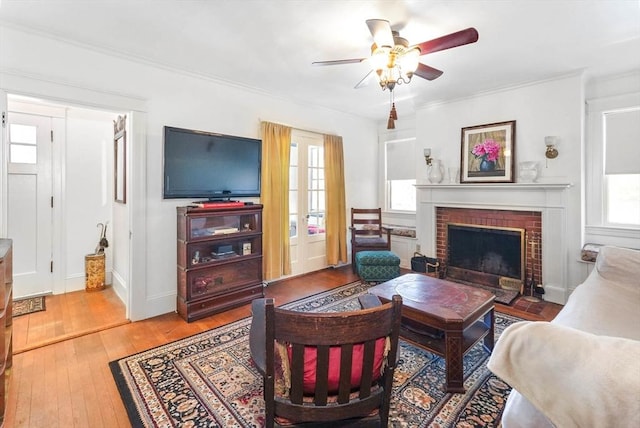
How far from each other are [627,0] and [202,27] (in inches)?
125

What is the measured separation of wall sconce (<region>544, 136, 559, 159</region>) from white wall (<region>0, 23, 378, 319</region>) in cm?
318

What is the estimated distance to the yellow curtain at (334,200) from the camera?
4.90 metres

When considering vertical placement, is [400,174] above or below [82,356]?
above

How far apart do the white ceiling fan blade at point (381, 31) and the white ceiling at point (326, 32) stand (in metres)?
0.29

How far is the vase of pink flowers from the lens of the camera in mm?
4031

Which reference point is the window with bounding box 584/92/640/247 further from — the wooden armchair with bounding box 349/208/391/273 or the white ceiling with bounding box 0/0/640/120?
the wooden armchair with bounding box 349/208/391/273

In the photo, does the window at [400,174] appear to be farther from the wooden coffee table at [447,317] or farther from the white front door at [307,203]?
the wooden coffee table at [447,317]

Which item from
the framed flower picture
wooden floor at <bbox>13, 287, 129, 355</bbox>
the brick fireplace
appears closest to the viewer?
wooden floor at <bbox>13, 287, 129, 355</bbox>

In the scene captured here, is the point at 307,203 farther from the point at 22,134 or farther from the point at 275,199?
the point at 22,134

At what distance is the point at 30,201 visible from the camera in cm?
360

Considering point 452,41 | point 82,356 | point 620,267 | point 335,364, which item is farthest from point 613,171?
point 82,356

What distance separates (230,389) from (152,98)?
2.86 metres

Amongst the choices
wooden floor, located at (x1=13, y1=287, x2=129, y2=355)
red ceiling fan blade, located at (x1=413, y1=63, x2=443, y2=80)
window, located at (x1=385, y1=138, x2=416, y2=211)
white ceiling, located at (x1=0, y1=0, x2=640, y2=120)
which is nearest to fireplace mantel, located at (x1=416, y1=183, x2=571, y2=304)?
window, located at (x1=385, y1=138, x2=416, y2=211)

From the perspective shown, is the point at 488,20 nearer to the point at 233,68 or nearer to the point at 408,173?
the point at 233,68
